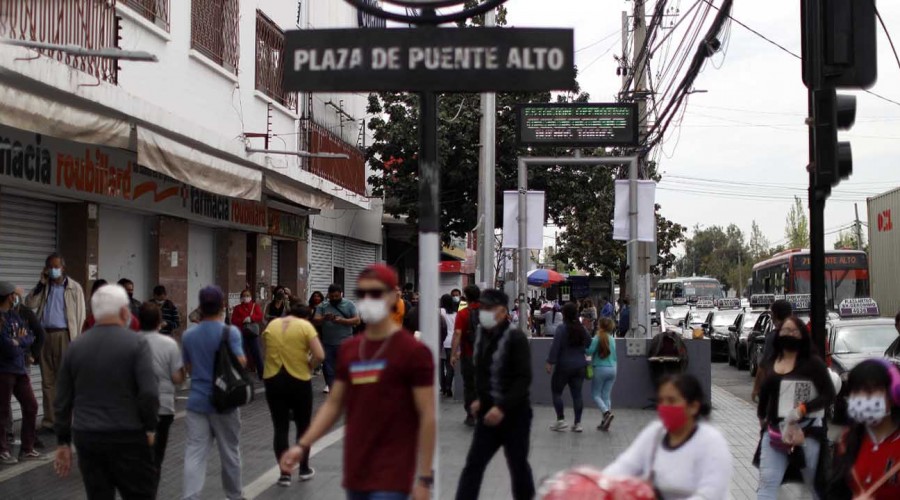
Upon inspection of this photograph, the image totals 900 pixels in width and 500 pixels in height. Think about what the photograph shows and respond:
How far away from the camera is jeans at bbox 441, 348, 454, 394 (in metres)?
16.4

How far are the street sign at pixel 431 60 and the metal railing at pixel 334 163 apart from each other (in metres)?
15.5

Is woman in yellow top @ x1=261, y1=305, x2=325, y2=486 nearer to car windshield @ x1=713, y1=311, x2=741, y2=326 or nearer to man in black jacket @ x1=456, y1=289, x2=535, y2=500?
man in black jacket @ x1=456, y1=289, x2=535, y2=500

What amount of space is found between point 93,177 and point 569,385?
662 centimetres

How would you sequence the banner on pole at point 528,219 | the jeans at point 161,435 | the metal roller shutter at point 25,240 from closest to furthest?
the jeans at point 161,435
the metal roller shutter at point 25,240
the banner on pole at point 528,219

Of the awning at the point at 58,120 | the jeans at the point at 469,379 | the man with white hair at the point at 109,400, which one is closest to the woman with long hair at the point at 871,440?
the man with white hair at the point at 109,400

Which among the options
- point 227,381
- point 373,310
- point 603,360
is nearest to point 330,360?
point 603,360

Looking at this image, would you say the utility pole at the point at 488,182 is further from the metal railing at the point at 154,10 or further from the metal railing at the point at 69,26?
the metal railing at the point at 69,26

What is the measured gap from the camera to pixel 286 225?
872 inches

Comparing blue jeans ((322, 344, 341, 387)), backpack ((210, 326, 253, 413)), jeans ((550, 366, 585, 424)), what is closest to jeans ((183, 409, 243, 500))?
backpack ((210, 326, 253, 413))

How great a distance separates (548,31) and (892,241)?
76.8 feet

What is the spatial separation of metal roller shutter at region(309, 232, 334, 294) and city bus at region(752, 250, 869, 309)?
1372cm

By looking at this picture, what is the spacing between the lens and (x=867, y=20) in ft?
A: 23.2

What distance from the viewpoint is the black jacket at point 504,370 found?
730 centimetres

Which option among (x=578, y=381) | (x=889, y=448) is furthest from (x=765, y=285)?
(x=889, y=448)
